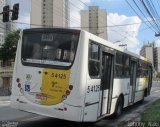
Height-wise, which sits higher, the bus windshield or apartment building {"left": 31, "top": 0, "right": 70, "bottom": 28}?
apartment building {"left": 31, "top": 0, "right": 70, "bottom": 28}

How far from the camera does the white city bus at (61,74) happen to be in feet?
34.0

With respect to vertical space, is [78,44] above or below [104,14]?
below

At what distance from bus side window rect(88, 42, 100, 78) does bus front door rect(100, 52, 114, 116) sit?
590 millimetres

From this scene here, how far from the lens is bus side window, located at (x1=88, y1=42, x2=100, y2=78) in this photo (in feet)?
35.9

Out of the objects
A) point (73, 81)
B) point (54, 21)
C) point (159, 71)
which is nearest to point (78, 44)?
point (73, 81)

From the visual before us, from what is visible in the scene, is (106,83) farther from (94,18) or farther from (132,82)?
(94,18)

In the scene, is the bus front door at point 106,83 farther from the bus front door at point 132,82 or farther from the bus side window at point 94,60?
the bus front door at point 132,82

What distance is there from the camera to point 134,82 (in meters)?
17.7

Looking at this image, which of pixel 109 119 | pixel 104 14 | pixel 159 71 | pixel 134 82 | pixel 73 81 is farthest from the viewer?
pixel 159 71

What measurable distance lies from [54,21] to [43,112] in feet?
83.2

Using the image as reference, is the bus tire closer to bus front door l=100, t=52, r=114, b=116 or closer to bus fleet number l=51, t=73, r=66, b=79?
bus front door l=100, t=52, r=114, b=116

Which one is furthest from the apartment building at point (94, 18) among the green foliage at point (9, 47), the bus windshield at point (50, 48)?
the green foliage at point (9, 47)

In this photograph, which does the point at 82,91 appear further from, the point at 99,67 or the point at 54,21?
the point at 54,21

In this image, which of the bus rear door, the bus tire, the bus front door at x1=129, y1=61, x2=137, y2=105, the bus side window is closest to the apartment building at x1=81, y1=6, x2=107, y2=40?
the bus front door at x1=129, y1=61, x2=137, y2=105
